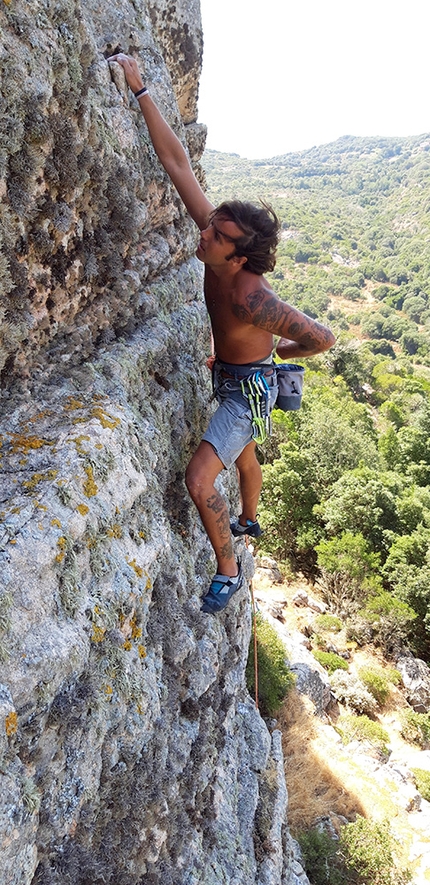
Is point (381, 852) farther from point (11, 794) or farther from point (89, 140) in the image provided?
point (89, 140)

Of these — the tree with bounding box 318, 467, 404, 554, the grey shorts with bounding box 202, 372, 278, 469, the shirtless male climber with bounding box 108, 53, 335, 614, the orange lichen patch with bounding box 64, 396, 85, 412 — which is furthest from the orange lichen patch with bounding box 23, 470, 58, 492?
the tree with bounding box 318, 467, 404, 554

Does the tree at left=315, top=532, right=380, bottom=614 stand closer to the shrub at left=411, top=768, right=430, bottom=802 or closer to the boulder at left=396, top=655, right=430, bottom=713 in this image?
the boulder at left=396, top=655, right=430, bottom=713

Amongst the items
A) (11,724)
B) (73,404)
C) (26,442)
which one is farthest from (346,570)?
(11,724)

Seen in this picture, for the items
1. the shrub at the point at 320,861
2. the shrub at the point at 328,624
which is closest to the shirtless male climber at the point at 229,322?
the shrub at the point at 320,861

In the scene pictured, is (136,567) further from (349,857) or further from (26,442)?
(349,857)

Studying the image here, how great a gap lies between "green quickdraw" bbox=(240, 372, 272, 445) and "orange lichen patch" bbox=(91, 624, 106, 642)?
1913 mm

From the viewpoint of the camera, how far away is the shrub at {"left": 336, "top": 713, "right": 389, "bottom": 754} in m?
13.4

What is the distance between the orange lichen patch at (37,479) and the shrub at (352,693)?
1489 centimetres

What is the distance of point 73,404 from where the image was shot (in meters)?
3.15

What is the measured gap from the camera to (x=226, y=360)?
4.25m

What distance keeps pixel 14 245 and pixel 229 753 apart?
4286 millimetres

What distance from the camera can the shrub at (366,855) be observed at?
859 centimetres

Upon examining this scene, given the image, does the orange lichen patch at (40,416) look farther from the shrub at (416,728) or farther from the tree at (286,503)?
the tree at (286,503)

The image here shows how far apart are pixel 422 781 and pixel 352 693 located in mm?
2869
